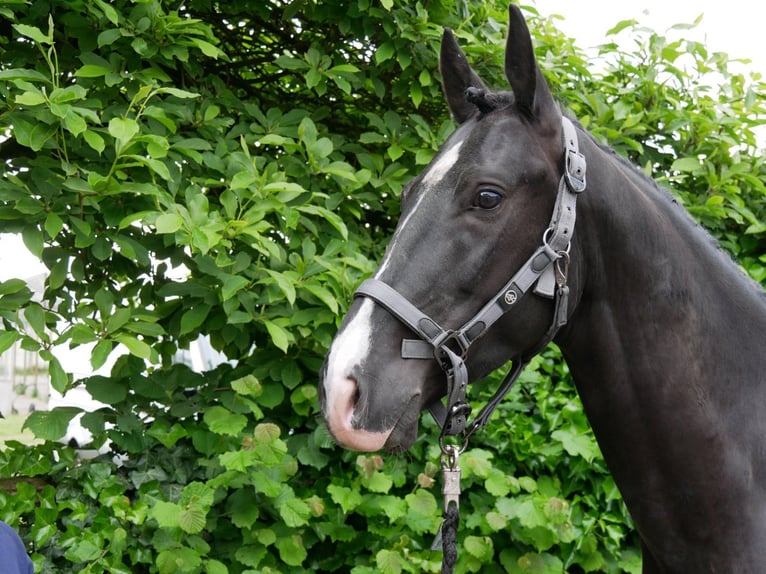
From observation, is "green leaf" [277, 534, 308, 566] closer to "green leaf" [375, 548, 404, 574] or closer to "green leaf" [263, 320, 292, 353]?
"green leaf" [375, 548, 404, 574]

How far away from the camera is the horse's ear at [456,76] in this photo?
2039mm

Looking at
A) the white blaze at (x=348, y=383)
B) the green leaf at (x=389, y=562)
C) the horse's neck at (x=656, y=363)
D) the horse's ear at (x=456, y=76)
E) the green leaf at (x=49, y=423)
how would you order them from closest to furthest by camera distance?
1. the white blaze at (x=348, y=383)
2. the horse's neck at (x=656, y=363)
3. the horse's ear at (x=456, y=76)
4. the green leaf at (x=49, y=423)
5. the green leaf at (x=389, y=562)

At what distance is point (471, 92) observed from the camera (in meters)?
1.78

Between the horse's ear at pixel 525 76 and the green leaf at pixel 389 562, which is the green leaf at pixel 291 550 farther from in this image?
the horse's ear at pixel 525 76

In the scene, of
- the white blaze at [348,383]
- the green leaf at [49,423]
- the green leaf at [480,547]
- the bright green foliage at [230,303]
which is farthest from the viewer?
the green leaf at [480,547]

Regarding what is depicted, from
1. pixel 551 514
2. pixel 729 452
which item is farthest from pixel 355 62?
pixel 729 452

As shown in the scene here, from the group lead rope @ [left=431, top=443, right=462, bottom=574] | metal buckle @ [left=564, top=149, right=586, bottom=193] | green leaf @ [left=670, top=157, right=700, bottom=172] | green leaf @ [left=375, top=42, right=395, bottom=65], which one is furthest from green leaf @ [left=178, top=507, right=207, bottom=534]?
green leaf @ [left=670, top=157, right=700, bottom=172]

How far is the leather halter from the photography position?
5.10 ft

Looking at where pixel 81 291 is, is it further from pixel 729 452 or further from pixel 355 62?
pixel 729 452

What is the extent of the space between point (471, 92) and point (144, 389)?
1.67 m

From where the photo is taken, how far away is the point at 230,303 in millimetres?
2463

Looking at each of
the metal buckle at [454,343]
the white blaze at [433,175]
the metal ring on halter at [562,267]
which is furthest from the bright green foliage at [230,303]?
the metal ring on halter at [562,267]

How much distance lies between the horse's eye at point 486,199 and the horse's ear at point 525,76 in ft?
0.78

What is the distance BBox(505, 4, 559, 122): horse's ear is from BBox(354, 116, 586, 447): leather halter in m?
0.08
